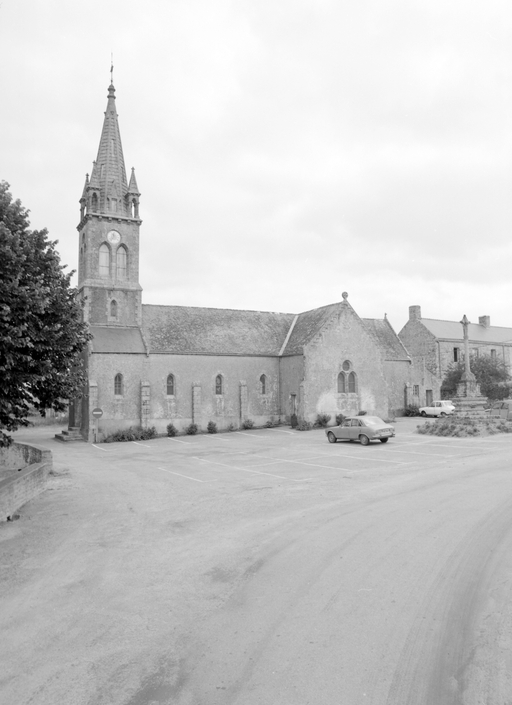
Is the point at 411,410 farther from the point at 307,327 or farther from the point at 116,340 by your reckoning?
the point at 116,340

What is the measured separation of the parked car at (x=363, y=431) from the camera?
26859 millimetres

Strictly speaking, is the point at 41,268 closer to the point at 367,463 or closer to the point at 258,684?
the point at 258,684

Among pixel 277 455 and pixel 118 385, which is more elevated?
pixel 118 385

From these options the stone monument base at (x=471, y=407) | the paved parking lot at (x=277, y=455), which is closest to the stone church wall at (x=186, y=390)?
the paved parking lot at (x=277, y=455)

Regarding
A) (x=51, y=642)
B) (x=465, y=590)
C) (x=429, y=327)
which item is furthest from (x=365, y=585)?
(x=429, y=327)

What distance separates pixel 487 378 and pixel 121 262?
124 ft

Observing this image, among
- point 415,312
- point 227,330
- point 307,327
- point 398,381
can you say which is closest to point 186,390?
point 227,330

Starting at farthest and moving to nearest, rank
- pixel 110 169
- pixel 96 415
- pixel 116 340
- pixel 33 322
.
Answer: pixel 110 169 → pixel 116 340 → pixel 96 415 → pixel 33 322

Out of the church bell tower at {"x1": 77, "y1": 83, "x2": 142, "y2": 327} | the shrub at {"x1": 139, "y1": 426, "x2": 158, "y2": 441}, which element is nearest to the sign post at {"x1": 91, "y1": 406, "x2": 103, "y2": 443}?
the shrub at {"x1": 139, "y1": 426, "x2": 158, "y2": 441}

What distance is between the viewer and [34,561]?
9.31 m

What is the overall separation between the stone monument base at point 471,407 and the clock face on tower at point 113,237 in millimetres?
25963

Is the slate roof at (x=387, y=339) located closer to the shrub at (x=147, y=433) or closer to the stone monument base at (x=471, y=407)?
the stone monument base at (x=471, y=407)

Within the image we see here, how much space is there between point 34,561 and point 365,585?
19.1ft

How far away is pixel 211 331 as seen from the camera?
3978 centimetres
